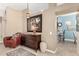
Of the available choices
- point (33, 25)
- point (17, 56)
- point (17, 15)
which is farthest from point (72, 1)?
point (17, 56)

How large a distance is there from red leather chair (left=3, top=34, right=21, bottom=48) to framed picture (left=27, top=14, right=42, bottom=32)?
0.80 ft

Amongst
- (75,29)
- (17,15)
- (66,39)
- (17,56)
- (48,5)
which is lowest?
(17,56)

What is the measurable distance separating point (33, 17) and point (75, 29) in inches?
28.9

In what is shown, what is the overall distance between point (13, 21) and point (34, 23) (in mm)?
358

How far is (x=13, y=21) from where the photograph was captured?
174 centimetres

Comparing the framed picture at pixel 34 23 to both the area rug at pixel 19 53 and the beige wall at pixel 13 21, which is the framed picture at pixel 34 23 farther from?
the area rug at pixel 19 53

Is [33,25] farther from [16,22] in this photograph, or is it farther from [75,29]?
[75,29]

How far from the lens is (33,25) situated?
179cm

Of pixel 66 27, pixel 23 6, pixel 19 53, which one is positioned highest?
pixel 23 6

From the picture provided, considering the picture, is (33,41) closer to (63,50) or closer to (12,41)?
(12,41)

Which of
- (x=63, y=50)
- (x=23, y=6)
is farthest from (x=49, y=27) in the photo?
(x=23, y=6)

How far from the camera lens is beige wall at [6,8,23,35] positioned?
5.64 feet

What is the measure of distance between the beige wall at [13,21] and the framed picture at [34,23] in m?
0.14

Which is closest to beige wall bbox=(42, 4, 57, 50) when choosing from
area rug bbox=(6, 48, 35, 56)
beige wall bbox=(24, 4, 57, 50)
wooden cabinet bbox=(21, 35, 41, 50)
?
beige wall bbox=(24, 4, 57, 50)
